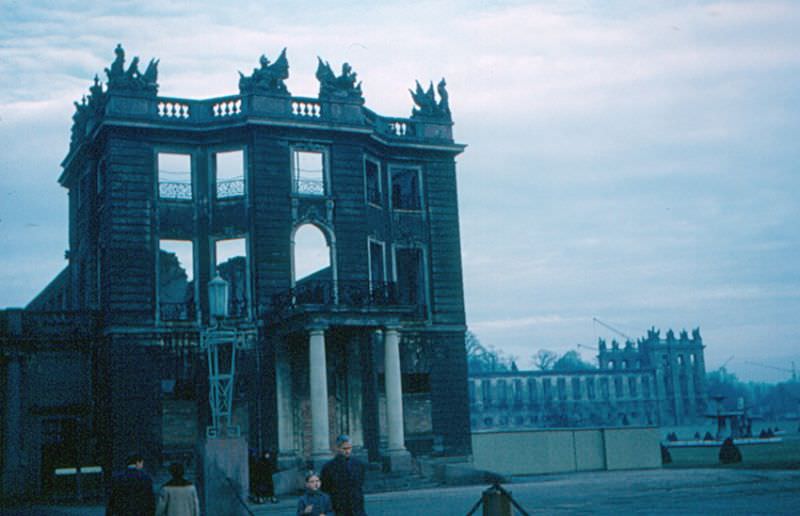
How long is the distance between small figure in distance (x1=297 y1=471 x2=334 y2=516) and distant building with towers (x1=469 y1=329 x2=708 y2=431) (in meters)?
114

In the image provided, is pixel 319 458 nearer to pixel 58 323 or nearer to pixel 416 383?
pixel 416 383

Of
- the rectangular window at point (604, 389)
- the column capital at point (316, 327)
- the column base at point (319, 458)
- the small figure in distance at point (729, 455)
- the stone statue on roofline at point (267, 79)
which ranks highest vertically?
the stone statue on roofline at point (267, 79)

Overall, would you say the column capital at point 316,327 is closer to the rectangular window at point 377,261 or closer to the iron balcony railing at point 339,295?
the iron balcony railing at point 339,295

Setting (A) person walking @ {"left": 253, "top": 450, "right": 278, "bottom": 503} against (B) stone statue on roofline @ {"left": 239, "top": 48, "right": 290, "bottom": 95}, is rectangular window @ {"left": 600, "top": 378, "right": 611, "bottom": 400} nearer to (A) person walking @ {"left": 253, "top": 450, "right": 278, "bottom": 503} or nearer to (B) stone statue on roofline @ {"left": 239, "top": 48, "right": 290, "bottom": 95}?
(B) stone statue on roofline @ {"left": 239, "top": 48, "right": 290, "bottom": 95}

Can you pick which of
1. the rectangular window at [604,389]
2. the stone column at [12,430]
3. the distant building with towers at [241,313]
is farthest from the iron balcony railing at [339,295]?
the rectangular window at [604,389]

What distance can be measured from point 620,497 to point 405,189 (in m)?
18.1

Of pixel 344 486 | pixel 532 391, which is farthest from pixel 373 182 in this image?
pixel 532 391

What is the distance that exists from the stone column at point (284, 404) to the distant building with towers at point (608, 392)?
91.2 metres

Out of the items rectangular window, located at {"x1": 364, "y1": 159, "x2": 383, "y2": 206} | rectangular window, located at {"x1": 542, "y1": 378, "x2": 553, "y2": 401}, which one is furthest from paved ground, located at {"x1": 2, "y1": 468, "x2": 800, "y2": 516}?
rectangular window, located at {"x1": 542, "y1": 378, "x2": 553, "y2": 401}

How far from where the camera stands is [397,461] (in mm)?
32312

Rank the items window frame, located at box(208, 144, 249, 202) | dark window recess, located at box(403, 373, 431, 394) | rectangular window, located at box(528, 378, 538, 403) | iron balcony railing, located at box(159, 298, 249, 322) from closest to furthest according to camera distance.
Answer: iron balcony railing, located at box(159, 298, 249, 322) → window frame, located at box(208, 144, 249, 202) → dark window recess, located at box(403, 373, 431, 394) → rectangular window, located at box(528, 378, 538, 403)

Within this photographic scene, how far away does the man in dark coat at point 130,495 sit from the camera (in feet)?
36.8

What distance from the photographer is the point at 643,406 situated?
443 feet

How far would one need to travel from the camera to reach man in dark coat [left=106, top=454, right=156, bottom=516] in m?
11.2
